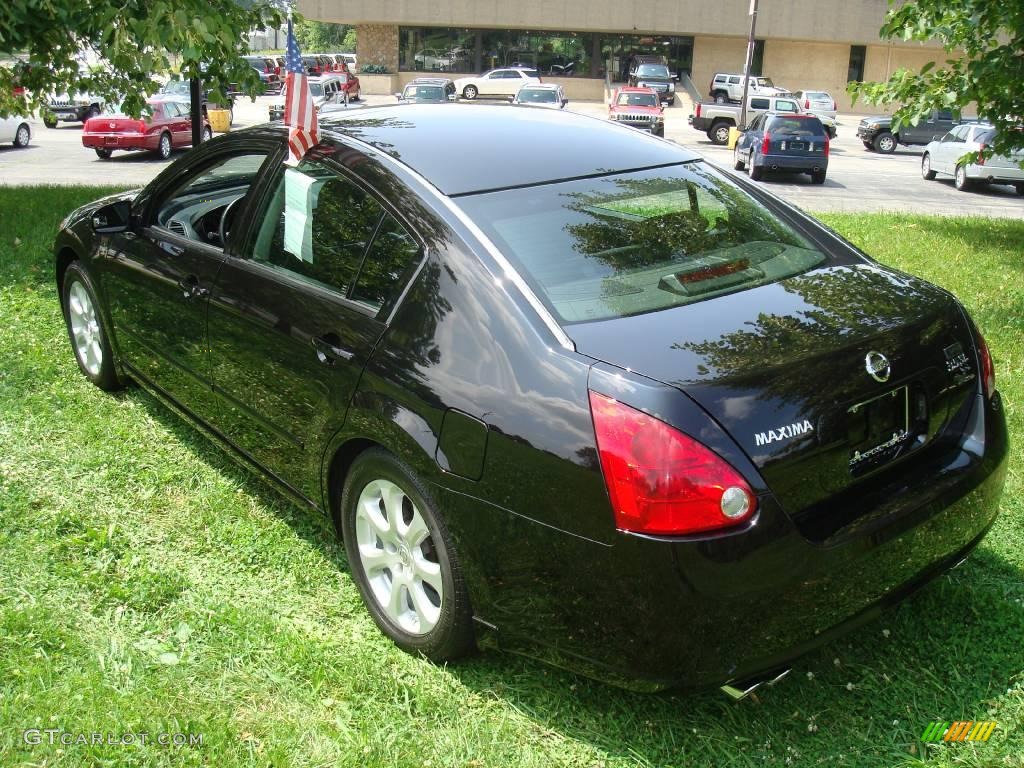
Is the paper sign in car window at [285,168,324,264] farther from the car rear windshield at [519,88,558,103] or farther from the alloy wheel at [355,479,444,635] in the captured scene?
the car rear windshield at [519,88,558,103]

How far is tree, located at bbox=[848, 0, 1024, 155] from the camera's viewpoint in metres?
8.41

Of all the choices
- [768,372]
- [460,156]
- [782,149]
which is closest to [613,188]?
[460,156]

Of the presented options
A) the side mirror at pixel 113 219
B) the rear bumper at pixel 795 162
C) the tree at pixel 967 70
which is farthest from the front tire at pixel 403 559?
the rear bumper at pixel 795 162

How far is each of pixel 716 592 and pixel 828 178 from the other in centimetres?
2471

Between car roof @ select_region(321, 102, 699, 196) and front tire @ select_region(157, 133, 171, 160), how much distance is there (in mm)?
21684

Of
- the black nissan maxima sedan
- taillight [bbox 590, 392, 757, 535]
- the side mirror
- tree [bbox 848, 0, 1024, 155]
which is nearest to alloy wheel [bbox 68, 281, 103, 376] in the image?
the side mirror

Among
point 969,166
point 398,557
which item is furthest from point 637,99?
point 398,557

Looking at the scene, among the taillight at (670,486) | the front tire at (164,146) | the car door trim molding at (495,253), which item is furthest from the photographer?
the front tire at (164,146)

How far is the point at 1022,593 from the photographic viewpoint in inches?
141

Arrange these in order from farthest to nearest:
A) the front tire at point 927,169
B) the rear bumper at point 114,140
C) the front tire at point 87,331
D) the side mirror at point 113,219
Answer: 1. the front tire at point 927,169
2. the rear bumper at point 114,140
3. the front tire at point 87,331
4. the side mirror at point 113,219

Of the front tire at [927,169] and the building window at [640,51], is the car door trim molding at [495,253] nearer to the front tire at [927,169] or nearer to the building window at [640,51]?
the front tire at [927,169]

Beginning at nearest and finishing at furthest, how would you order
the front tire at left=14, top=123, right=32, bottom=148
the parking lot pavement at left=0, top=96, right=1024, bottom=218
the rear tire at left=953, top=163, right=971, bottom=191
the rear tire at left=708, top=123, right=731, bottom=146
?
the parking lot pavement at left=0, top=96, right=1024, bottom=218 < the rear tire at left=953, top=163, right=971, bottom=191 < the front tire at left=14, top=123, right=32, bottom=148 < the rear tire at left=708, top=123, right=731, bottom=146

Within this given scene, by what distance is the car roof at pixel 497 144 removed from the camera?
343 cm

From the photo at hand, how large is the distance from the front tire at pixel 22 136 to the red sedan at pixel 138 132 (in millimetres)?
2914
